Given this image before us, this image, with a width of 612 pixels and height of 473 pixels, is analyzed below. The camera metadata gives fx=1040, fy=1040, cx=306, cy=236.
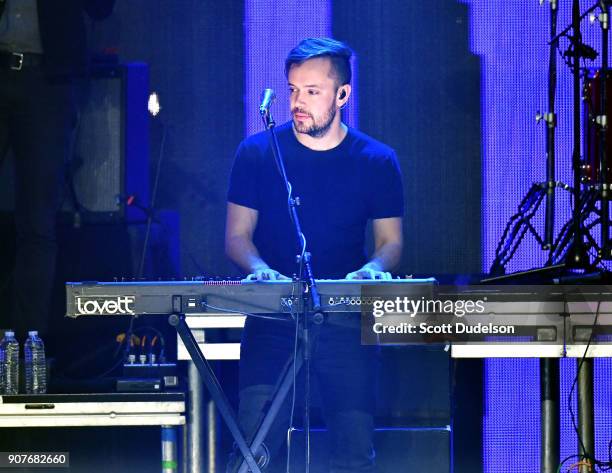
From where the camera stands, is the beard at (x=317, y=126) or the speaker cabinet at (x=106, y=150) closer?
the beard at (x=317, y=126)

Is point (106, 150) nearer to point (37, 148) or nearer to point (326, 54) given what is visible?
point (37, 148)

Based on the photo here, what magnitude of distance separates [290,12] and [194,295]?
2.05 metres

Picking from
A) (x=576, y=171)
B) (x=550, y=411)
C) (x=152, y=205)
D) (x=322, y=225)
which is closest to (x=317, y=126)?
(x=322, y=225)

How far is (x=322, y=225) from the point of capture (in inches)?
171

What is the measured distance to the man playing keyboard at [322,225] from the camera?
389cm

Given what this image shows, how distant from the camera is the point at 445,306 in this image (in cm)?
353

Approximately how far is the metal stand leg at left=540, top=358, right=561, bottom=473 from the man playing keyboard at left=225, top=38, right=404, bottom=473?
0.75 meters

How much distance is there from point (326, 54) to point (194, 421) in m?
1.72

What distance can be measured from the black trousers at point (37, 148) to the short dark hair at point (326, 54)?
3.51 feet

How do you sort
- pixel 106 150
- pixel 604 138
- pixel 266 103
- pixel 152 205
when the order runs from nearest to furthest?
pixel 266 103 < pixel 106 150 < pixel 152 205 < pixel 604 138

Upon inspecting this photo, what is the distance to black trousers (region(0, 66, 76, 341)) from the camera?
4.87 meters

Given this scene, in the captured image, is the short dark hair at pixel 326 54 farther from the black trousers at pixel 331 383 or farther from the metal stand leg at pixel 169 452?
the metal stand leg at pixel 169 452

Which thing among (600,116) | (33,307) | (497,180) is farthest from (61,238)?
(600,116)

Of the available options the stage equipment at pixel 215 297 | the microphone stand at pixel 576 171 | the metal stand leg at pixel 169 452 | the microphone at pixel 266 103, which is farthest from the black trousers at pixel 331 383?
the microphone stand at pixel 576 171
